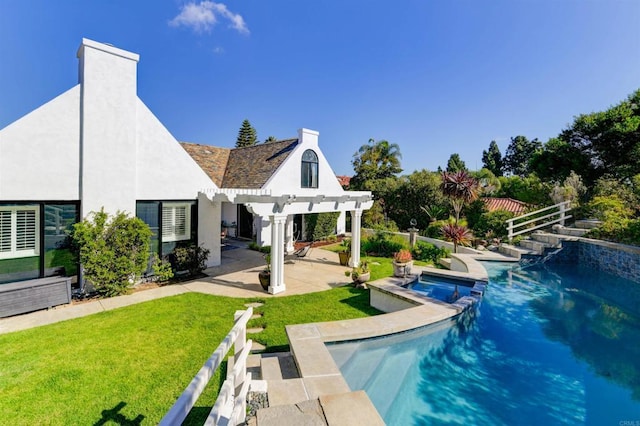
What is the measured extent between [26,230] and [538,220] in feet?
84.0

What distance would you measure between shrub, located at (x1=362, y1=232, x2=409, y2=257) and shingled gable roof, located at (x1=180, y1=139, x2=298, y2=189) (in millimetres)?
7203

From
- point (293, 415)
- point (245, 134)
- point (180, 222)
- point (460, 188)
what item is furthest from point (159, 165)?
point (245, 134)

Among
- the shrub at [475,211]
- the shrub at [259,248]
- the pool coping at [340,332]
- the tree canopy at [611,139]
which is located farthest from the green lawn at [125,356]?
the tree canopy at [611,139]

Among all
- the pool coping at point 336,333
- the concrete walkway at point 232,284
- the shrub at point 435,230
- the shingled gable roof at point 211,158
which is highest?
the shingled gable roof at point 211,158

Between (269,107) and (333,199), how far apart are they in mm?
15520

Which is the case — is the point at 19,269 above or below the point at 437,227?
below

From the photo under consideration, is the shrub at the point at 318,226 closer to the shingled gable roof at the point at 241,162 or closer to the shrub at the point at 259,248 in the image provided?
the shrub at the point at 259,248

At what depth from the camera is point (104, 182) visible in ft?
33.4

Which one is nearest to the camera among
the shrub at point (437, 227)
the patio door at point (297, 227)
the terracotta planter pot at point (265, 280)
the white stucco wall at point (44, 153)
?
the white stucco wall at point (44, 153)

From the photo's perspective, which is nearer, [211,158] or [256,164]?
[256,164]

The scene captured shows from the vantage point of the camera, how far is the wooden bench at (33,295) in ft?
26.3

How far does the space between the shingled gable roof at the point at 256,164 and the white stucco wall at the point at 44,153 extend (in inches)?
297

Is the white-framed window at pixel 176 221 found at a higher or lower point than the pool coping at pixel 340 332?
higher

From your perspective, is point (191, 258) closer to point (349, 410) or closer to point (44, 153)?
point (44, 153)
